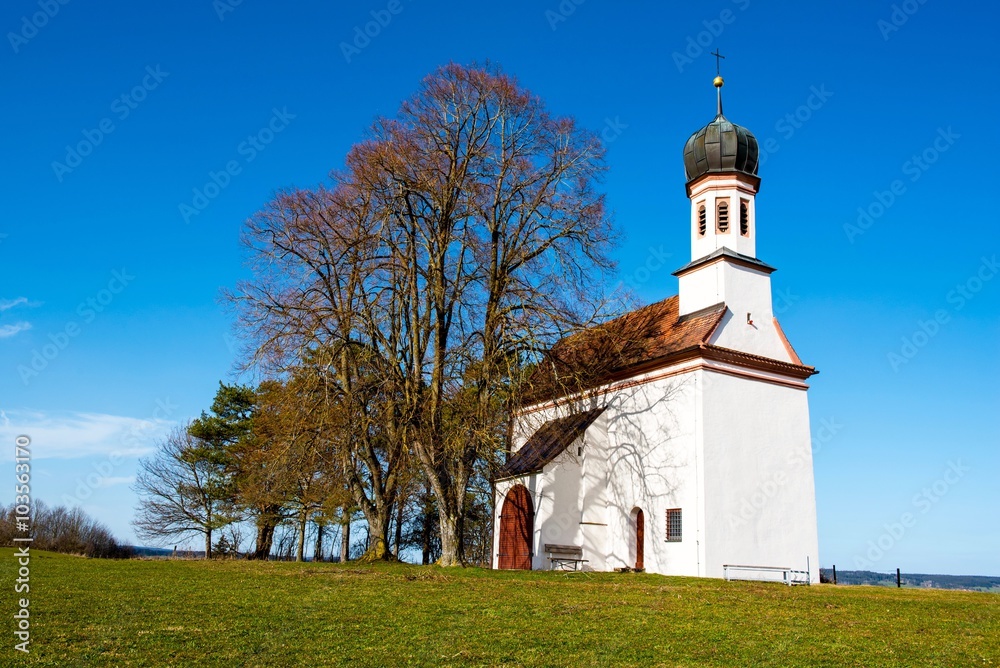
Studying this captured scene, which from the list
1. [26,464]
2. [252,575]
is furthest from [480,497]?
[26,464]

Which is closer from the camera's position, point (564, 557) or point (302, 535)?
point (564, 557)

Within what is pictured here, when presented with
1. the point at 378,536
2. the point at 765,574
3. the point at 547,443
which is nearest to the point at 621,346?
the point at 547,443

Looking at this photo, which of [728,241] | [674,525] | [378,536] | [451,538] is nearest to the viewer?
[451,538]

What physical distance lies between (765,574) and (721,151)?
14159 millimetres

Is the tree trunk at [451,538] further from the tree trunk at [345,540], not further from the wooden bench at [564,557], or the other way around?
the tree trunk at [345,540]

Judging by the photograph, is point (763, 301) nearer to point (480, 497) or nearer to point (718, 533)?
point (718, 533)

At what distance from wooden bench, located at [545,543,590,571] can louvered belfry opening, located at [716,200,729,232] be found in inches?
474

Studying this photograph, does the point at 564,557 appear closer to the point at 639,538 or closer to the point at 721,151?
the point at 639,538

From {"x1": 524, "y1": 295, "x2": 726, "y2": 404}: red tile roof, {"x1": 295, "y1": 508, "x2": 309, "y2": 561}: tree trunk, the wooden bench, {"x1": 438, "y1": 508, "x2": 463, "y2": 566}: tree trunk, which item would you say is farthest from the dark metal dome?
{"x1": 295, "y1": 508, "x2": 309, "y2": 561}: tree trunk

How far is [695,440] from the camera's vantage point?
25.1 meters

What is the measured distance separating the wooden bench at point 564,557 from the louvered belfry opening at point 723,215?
1205 cm

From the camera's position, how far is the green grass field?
9.02 m

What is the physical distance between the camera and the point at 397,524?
42094mm

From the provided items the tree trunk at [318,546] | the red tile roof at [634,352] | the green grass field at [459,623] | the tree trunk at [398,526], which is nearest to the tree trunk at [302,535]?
the tree trunk at [318,546]
